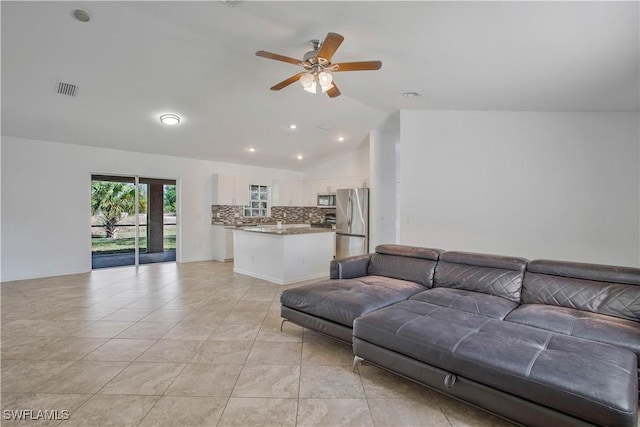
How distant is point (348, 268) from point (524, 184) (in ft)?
9.50

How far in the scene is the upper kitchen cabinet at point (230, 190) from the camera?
7.50m

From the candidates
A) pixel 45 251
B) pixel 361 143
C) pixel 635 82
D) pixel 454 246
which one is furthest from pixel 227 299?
pixel 635 82

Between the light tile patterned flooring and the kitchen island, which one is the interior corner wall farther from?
the light tile patterned flooring

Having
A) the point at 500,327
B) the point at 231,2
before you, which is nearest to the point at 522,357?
the point at 500,327

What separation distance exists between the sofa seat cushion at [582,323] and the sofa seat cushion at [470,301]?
89 mm

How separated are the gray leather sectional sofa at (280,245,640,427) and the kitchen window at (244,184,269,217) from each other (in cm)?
510

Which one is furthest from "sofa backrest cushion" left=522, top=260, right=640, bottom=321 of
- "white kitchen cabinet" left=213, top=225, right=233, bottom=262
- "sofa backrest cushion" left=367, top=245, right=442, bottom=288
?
"white kitchen cabinet" left=213, top=225, right=233, bottom=262

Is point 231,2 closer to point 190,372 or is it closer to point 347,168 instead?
point 190,372

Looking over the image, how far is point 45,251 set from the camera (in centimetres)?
556

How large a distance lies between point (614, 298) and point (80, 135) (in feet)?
24.4

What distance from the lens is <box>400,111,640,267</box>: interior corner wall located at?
13.2ft

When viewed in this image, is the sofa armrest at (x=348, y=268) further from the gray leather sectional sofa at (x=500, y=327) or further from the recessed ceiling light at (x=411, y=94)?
the recessed ceiling light at (x=411, y=94)

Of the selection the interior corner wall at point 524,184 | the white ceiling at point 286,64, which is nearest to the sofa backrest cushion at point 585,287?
the interior corner wall at point 524,184

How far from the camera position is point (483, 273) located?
3086 mm
